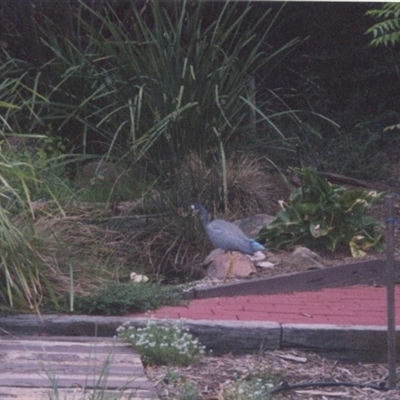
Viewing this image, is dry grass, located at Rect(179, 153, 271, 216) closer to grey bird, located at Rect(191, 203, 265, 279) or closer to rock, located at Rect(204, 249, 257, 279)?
rock, located at Rect(204, 249, 257, 279)

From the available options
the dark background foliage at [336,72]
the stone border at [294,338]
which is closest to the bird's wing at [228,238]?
the stone border at [294,338]

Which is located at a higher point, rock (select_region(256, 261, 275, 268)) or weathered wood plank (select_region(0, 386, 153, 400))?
rock (select_region(256, 261, 275, 268))

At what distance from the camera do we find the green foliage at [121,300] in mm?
6281

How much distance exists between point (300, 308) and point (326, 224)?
1648mm

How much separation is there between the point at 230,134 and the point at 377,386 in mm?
4204

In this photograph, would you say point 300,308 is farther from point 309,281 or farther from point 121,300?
point 121,300

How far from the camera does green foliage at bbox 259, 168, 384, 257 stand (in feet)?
26.7

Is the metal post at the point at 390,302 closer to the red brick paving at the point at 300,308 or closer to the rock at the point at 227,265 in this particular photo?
the red brick paving at the point at 300,308

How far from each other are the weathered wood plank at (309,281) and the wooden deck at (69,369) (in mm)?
1618

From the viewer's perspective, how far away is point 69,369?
16.4 feet

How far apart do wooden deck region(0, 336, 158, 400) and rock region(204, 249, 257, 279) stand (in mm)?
2019

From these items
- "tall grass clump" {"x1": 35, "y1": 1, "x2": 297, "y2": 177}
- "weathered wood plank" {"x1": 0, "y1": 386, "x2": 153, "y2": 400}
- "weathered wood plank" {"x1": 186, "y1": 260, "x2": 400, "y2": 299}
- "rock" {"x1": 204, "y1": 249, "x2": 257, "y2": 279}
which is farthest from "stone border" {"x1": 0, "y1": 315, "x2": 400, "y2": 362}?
"tall grass clump" {"x1": 35, "y1": 1, "x2": 297, "y2": 177}

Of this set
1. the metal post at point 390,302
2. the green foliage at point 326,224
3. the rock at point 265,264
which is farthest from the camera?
the green foliage at point 326,224

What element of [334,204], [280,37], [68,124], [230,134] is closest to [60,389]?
[334,204]
